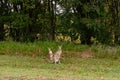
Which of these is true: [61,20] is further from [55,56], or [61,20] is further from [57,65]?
[57,65]

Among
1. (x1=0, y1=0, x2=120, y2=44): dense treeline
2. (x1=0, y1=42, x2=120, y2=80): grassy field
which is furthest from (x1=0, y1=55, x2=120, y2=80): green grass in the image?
(x1=0, y1=0, x2=120, y2=44): dense treeline

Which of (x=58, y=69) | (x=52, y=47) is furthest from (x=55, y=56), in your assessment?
(x=52, y=47)

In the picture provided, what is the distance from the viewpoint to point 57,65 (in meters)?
20.2

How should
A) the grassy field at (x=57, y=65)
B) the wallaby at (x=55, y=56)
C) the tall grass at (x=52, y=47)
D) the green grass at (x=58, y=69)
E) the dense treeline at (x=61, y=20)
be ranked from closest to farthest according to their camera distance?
the green grass at (x=58, y=69) → the grassy field at (x=57, y=65) → the wallaby at (x=55, y=56) → the tall grass at (x=52, y=47) → the dense treeline at (x=61, y=20)

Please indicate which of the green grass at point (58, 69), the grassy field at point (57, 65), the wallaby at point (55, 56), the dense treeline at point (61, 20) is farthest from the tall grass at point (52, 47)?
the wallaby at point (55, 56)

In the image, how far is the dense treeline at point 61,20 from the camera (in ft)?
91.2

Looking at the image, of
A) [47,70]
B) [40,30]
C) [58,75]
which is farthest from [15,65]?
[40,30]

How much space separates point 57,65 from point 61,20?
32.0 ft

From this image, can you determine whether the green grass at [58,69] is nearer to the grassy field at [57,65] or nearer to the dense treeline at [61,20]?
the grassy field at [57,65]

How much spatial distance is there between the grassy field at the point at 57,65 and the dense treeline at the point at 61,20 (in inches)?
102

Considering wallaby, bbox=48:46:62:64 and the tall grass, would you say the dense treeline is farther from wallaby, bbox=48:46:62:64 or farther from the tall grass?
wallaby, bbox=48:46:62:64

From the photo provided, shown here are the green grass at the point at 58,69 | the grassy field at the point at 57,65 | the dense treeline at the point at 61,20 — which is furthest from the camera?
the dense treeline at the point at 61,20

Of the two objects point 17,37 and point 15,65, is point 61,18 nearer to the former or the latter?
point 17,37

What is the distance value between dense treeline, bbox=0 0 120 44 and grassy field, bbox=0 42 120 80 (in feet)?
8.51
